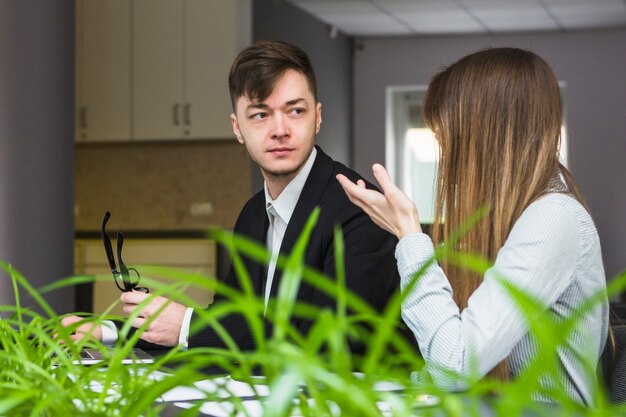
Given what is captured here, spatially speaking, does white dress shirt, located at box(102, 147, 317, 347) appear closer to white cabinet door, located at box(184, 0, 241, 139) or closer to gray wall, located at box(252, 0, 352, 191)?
white cabinet door, located at box(184, 0, 241, 139)

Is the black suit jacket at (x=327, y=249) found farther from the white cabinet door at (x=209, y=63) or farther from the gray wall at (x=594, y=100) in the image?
the gray wall at (x=594, y=100)

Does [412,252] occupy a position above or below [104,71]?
below

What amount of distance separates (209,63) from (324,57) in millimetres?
2910

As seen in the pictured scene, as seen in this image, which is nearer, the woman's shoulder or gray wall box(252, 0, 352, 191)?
the woman's shoulder

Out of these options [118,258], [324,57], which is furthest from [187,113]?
[118,258]

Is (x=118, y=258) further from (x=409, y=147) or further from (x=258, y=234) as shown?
(x=409, y=147)

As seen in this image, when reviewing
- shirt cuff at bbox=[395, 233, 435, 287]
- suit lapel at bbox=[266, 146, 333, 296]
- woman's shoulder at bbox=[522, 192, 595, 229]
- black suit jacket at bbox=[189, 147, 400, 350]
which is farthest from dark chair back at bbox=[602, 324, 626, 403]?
→ suit lapel at bbox=[266, 146, 333, 296]

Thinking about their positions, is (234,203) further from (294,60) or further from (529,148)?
(529,148)

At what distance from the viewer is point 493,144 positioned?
1.70 meters

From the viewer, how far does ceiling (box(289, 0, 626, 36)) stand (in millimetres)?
9547

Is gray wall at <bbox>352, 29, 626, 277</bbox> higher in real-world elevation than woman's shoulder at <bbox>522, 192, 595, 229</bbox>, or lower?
higher

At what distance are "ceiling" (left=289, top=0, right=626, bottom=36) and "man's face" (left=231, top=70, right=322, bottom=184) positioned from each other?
701cm

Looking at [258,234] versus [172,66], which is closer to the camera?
[258,234]

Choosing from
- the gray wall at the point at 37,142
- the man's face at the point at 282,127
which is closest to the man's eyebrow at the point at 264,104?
the man's face at the point at 282,127
